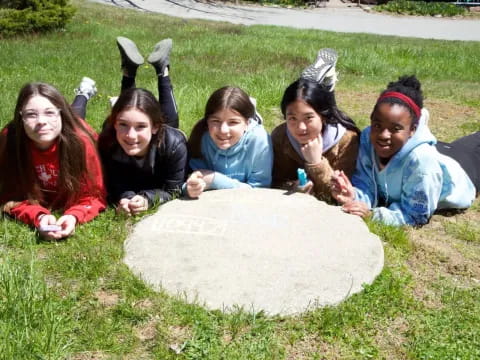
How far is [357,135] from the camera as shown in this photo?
433 centimetres

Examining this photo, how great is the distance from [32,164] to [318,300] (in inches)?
88.2

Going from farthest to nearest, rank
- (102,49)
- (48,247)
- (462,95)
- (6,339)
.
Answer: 1. (102,49)
2. (462,95)
3. (48,247)
4. (6,339)

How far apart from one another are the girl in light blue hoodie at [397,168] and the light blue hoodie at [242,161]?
605 millimetres

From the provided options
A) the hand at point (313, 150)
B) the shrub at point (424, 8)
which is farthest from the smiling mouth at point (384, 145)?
the shrub at point (424, 8)

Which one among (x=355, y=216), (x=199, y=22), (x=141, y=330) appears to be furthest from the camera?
(x=199, y=22)

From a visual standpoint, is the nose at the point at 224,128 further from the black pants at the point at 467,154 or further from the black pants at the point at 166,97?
the black pants at the point at 467,154

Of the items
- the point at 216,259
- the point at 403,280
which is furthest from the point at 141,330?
the point at 403,280

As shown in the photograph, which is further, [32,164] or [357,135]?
[357,135]

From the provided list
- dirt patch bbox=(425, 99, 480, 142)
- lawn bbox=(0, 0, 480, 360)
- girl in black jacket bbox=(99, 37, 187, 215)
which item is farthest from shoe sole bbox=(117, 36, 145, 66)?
dirt patch bbox=(425, 99, 480, 142)

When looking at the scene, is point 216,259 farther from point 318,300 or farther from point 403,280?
point 403,280

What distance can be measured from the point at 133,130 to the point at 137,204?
520 millimetres

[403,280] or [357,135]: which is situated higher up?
[357,135]

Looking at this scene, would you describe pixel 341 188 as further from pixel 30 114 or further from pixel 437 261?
pixel 30 114

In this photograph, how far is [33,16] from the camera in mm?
11992
